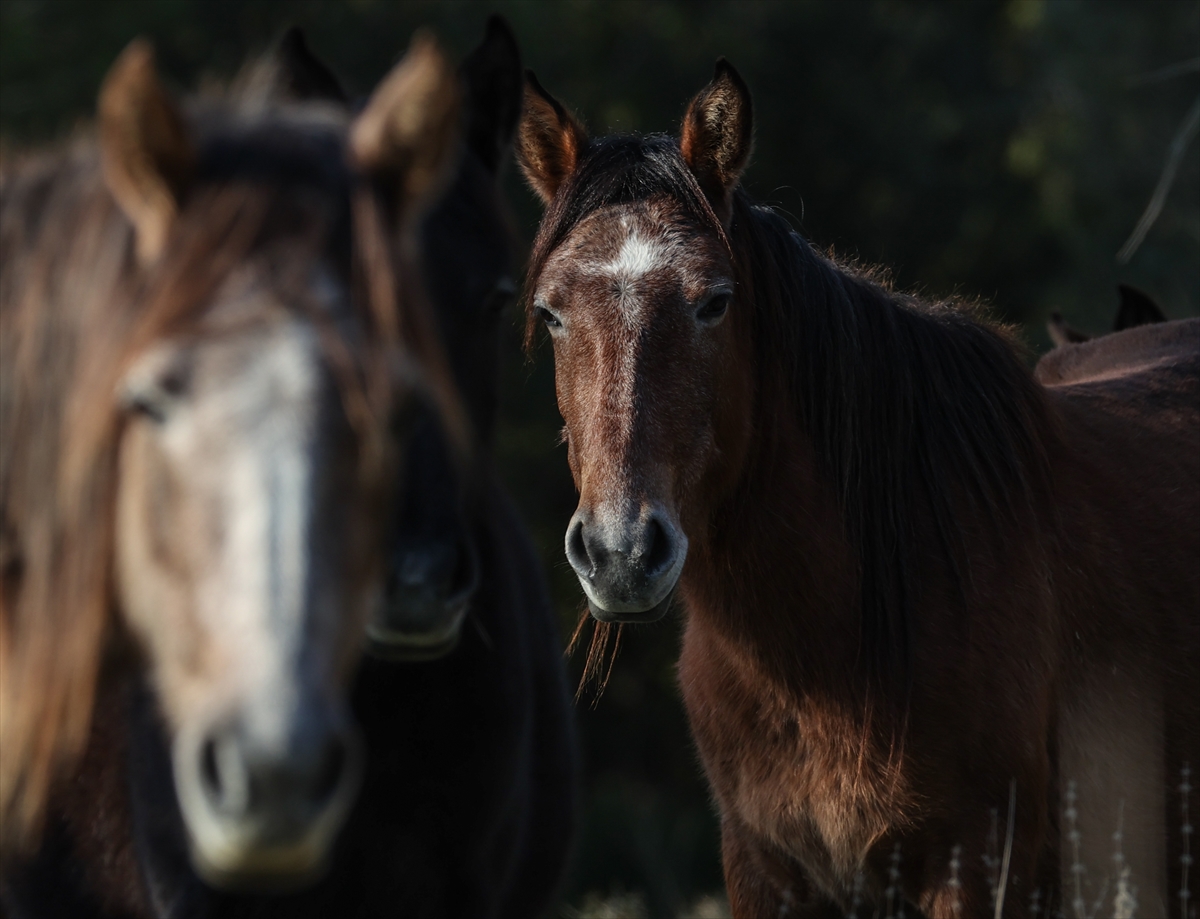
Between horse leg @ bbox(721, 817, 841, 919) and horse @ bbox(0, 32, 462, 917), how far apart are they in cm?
233

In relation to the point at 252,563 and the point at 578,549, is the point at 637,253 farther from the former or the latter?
the point at 252,563

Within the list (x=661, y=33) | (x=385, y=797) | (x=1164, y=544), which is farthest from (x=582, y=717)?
(x=385, y=797)

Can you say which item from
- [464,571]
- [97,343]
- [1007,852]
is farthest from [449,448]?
[1007,852]

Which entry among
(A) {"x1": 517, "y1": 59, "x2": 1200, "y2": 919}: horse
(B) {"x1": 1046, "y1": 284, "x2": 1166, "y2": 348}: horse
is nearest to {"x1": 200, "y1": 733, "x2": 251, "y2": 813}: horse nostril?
(A) {"x1": 517, "y1": 59, "x2": 1200, "y2": 919}: horse

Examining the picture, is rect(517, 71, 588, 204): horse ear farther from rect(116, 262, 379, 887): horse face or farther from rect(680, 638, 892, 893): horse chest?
rect(116, 262, 379, 887): horse face

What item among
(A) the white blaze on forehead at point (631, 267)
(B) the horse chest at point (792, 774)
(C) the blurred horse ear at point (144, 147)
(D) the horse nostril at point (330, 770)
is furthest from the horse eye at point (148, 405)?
(B) the horse chest at point (792, 774)

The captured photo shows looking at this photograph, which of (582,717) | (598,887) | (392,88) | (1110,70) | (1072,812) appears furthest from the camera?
(1110,70)

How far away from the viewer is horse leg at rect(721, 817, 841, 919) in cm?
408

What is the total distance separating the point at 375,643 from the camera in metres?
2.51

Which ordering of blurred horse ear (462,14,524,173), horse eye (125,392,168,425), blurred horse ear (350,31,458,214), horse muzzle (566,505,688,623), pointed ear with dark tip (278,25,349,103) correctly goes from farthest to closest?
horse muzzle (566,505,688,623)
pointed ear with dark tip (278,25,349,103)
blurred horse ear (462,14,524,173)
blurred horse ear (350,31,458,214)
horse eye (125,392,168,425)

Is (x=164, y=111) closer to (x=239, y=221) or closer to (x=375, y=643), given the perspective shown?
(x=239, y=221)

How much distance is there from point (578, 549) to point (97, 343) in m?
1.81

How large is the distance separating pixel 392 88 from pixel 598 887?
1245 cm

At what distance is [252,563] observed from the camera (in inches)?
70.4
